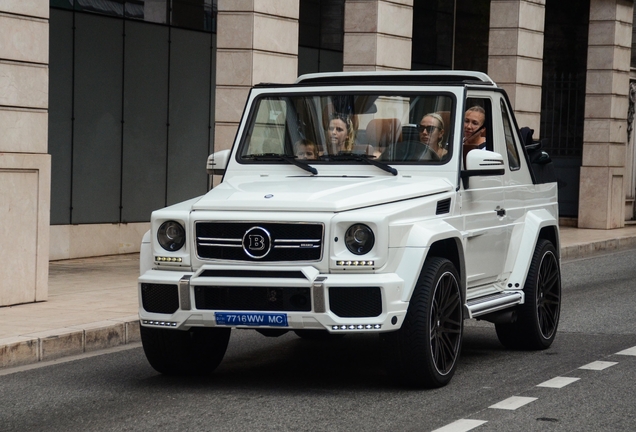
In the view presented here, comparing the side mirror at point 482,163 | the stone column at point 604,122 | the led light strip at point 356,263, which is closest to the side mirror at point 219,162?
the side mirror at point 482,163

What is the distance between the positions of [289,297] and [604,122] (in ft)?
65.7

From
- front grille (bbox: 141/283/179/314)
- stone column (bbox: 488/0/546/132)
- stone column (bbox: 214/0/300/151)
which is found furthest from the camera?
stone column (bbox: 488/0/546/132)

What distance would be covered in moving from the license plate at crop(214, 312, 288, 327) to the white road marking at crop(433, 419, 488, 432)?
1197 millimetres

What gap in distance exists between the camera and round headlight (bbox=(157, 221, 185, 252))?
7668mm

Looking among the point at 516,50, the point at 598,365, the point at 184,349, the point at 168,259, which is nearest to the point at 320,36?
the point at 516,50

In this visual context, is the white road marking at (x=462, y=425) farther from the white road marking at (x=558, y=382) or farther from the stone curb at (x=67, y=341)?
the stone curb at (x=67, y=341)

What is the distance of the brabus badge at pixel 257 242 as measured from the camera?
7.41 meters

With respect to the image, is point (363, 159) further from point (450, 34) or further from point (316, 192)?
point (450, 34)

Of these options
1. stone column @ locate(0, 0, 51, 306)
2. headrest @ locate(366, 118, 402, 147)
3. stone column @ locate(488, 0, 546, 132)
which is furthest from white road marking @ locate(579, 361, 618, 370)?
stone column @ locate(488, 0, 546, 132)

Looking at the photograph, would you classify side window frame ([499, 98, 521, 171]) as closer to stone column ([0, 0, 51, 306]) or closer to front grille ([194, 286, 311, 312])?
front grille ([194, 286, 311, 312])

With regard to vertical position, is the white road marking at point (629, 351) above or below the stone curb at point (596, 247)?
above

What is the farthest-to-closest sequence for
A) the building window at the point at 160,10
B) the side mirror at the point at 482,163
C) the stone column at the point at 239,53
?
the building window at the point at 160,10, the stone column at the point at 239,53, the side mirror at the point at 482,163

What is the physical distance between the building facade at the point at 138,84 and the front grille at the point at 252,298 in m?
4.71

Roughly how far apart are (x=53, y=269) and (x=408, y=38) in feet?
24.7
